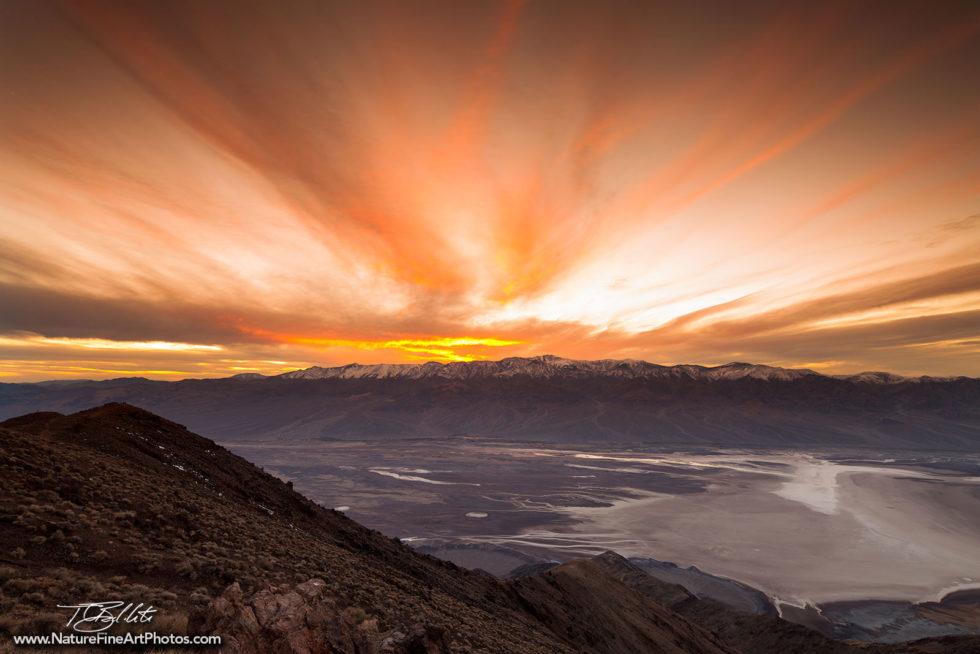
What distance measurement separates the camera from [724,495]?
4648 inches

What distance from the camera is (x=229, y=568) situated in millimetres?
11727

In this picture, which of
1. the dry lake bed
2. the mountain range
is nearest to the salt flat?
the dry lake bed

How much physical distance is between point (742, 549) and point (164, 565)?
91.6m

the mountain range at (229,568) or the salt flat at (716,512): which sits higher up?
the mountain range at (229,568)

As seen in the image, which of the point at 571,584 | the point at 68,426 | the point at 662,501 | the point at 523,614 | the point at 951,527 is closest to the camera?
the point at 68,426

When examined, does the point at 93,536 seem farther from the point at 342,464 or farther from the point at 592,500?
the point at 342,464

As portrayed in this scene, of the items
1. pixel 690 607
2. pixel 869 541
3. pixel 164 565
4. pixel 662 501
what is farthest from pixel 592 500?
pixel 164 565
